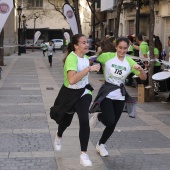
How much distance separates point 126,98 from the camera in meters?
6.06

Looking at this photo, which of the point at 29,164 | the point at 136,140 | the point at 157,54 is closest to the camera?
the point at 29,164

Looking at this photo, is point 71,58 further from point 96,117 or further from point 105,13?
point 105,13

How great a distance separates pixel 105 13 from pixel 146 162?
35714 mm

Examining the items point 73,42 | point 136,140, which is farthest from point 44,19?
point 73,42

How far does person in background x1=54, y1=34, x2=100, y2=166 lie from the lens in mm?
5398

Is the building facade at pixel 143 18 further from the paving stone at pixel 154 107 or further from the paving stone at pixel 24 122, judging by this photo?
the paving stone at pixel 24 122

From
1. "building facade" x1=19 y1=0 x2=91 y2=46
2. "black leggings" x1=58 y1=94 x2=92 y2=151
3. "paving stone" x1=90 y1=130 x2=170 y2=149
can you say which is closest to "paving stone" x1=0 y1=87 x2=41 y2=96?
"paving stone" x1=90 y1=130 x2=170 y2=149

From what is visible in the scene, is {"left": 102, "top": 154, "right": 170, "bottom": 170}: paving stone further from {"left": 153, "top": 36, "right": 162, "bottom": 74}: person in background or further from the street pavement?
{"left": 153, "top": 36, "right": 162, "bottom": 74}: person in background

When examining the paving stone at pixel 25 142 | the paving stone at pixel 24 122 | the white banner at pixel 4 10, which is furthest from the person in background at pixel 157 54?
the paving stone at pixel 25 142

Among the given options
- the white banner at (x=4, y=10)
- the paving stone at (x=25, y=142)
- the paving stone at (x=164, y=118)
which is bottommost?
the paving stone at (x=164, y=118)

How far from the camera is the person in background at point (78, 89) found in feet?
17.7

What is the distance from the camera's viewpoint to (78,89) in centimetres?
557

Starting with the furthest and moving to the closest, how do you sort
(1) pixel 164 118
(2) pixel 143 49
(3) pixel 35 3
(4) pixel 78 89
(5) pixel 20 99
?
(3) pixel 35 3 < (2) pixel 143 49 < (5) pixel 20 99 < (1) pixel 164 118 < (4) pixel 78 89

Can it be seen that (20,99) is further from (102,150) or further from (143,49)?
(102,150)
